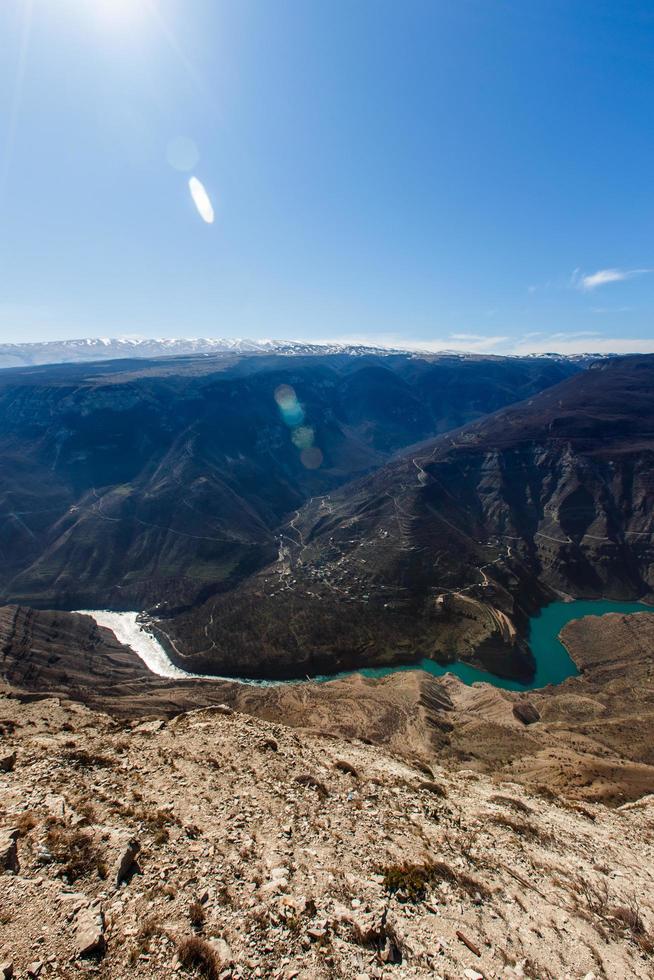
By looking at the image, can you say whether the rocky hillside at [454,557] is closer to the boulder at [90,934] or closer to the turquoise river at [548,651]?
the turquoise river at [548,651]

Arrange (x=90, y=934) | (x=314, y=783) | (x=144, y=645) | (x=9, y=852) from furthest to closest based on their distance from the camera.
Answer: (x=144, y=645)
(x=314, y=783)
(x=9, y=852)
(x=90, y=934)

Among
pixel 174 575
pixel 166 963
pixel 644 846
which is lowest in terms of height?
pixel 174 575

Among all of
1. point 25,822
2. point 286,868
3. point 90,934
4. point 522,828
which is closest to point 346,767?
point 522,828

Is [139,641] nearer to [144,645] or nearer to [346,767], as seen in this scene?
[144,645]

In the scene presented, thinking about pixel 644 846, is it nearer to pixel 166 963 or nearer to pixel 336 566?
pixel 166 963

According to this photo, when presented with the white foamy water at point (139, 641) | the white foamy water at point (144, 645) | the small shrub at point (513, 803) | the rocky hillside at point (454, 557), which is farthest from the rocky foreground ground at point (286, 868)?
the white foamy water at point (139, 641)

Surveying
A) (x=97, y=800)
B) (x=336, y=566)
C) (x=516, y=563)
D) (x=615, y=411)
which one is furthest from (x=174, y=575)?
(x=615, y=411)
